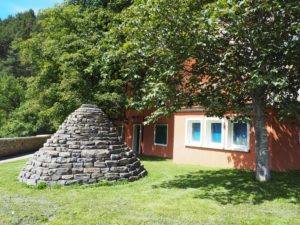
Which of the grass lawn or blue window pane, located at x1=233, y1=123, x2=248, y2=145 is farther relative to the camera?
blue window pane, located at x1=233, y1=123, x2=248, y2=145

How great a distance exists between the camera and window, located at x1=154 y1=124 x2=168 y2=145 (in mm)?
21547

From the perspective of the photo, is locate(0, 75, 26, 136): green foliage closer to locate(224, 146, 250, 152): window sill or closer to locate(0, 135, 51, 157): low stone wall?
locate(0, 135, 51, 157): low stone wall

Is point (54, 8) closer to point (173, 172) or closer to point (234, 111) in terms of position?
Answer: point (173, 172)

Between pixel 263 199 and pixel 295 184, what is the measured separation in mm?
2698

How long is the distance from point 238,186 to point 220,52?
177 inches

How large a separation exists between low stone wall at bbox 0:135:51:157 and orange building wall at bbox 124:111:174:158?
817 centimetres

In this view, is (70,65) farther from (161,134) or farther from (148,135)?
(161,134)

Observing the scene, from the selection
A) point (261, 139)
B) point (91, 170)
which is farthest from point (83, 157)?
point (261, 139)

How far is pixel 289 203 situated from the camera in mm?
8680

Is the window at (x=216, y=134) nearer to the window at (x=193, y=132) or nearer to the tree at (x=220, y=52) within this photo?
the window at (x=193, y=132)

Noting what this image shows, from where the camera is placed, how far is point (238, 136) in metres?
15.4

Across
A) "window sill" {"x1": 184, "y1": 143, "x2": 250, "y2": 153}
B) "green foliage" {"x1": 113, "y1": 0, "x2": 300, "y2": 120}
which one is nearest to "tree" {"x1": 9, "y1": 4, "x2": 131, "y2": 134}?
"window sill" {"x1": 184, "y1": 143, "x2": 250, "y2": 153}

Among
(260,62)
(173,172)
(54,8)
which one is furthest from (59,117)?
(260,62)

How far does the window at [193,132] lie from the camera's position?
17.3 meters
